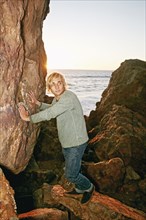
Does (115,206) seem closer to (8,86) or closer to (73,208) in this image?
(73,208)

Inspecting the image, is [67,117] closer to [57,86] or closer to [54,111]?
[54,111]

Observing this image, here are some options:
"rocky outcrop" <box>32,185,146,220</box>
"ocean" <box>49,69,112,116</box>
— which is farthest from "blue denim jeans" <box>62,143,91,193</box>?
"ocean" <box>49,69,112,116</box>

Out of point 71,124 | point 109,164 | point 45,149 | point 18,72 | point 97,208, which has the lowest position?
point 97,208

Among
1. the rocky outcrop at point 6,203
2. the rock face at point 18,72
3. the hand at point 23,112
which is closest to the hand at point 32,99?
the rock face at point 18,72

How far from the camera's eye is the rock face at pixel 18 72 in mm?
3713

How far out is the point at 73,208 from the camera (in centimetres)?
534

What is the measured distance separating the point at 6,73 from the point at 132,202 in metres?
4.47

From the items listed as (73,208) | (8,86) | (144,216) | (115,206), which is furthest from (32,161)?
(8,86)

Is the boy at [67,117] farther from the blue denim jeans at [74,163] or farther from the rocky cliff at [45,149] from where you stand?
the rocky cliff at [45,149]

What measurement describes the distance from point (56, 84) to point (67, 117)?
0.59 meters

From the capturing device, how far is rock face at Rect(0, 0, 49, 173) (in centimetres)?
371

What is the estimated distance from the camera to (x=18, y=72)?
4.09m

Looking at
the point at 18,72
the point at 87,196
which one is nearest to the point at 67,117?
the point at 18,72

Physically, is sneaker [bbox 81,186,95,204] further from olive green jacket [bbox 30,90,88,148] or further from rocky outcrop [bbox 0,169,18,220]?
rocky outcrop [bbox 0,169,18,220]
